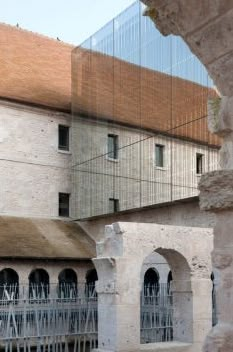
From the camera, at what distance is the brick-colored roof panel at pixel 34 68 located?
26391mm

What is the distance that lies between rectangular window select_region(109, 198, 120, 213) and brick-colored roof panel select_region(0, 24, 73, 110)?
5.52 metres

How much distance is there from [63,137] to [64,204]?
3.09 meters

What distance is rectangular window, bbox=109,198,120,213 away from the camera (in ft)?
76.4

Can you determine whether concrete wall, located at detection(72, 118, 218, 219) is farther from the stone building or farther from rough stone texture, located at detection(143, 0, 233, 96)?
rough stone texture, located at detection(143, 0, 233, 96)

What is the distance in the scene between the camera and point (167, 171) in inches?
910

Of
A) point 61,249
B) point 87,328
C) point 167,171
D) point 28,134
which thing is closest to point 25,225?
point 61,249

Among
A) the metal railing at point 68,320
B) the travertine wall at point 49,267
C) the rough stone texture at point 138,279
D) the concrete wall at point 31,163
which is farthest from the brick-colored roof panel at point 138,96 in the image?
the rough stone texture at point 138,279

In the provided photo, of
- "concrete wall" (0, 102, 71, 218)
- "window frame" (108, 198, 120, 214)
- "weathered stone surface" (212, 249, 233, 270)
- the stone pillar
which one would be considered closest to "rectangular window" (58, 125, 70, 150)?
"concrete wall" (0, 102, 71, 218)

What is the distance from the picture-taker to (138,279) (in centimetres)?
1333

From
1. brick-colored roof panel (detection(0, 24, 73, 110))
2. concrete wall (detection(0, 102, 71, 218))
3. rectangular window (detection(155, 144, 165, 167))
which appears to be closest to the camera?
rectangular window (detection(155, 144, 165, 167))

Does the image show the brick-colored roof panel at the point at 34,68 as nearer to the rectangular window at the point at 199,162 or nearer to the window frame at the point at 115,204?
the window frame at the point at 115,204

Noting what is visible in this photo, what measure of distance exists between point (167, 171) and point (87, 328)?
8.71 m

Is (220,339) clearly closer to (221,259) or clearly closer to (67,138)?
(221,259)

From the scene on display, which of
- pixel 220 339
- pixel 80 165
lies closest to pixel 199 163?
pixel 80 165
